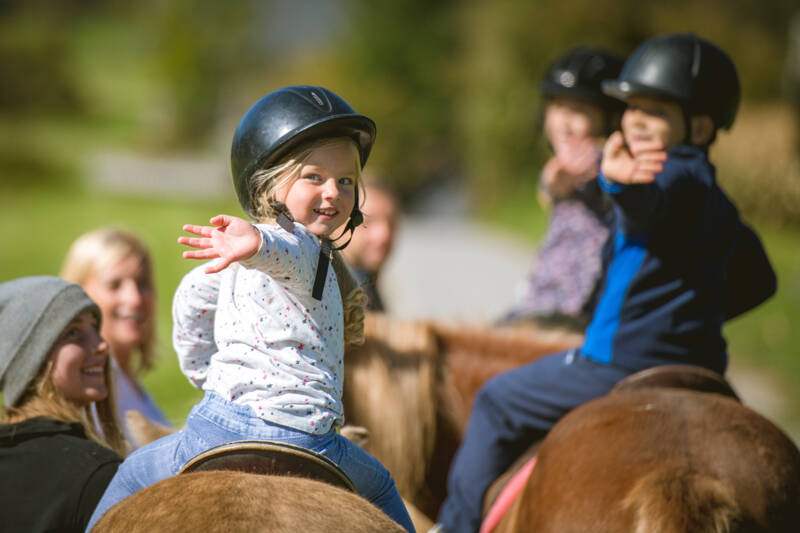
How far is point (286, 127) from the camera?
6.48ft

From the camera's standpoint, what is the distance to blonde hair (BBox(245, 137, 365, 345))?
200 centimetres

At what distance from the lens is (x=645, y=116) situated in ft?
9.92

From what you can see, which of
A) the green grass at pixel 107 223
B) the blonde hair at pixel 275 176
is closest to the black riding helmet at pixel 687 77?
the blonde hair at pixel 275 176

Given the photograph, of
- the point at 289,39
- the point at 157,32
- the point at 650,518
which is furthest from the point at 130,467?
the point at 289,39

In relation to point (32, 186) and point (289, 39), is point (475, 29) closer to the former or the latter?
point (32, 186)

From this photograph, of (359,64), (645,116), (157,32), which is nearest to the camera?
(645,116)

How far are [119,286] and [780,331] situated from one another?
29.8 feet

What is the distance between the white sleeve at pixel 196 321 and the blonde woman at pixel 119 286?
1.68 m

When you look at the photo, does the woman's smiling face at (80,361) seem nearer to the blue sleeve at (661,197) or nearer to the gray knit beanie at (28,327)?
the gray knit beanie at (28,327)

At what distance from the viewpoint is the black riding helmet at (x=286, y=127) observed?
197 cm

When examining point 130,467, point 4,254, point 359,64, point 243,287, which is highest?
point 359,64

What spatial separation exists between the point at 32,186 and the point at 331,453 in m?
36.4

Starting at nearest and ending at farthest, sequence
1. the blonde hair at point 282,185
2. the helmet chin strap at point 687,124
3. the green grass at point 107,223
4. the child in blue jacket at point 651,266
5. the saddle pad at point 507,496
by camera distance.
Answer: the blonde hair at point 282,185 → the child in blue jacket at point 651,266 → the saddle pad at point 507,496 → the helmet chin strap at point 687,124 → the green grass at point 107,223

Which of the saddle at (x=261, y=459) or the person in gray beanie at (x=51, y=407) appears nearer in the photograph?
the saddle at (x=261, y=459)
